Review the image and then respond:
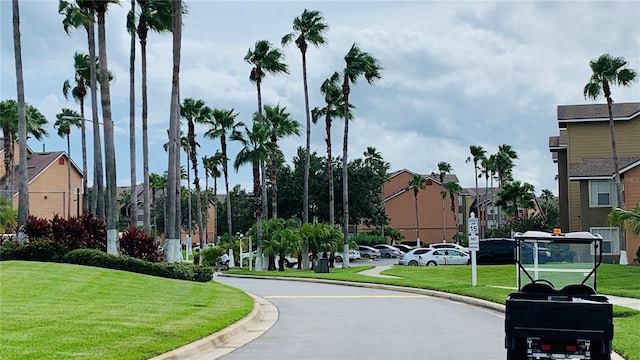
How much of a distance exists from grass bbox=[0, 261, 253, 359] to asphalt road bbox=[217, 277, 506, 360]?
1405mm

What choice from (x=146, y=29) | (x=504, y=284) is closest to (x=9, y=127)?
(x=146, y=29)

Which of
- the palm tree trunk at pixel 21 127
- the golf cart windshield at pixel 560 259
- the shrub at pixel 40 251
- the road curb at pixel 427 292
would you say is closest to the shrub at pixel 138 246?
the shrub at pixel 40 251

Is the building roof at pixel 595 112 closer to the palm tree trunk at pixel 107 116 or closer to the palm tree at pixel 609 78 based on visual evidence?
the palm tree at pixel 609 78

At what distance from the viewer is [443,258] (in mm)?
53844

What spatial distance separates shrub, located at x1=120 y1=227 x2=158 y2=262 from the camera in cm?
3338

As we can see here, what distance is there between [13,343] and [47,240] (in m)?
19.5

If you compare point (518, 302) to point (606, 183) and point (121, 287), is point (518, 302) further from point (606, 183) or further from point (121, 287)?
point (606, 183)

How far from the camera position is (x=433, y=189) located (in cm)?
10406

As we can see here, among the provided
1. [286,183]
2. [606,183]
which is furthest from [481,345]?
[286,183]

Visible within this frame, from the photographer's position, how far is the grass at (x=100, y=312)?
40.7 ft

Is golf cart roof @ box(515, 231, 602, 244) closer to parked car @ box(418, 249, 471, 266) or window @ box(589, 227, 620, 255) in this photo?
window @ box(589, 227, 620, 255)

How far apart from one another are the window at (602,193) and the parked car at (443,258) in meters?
9.15

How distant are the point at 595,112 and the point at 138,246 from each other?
114 ft

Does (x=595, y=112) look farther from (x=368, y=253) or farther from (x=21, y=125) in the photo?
(x=21, y=125)
